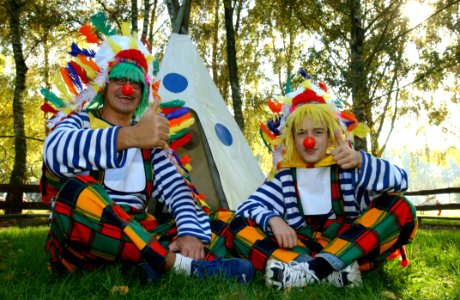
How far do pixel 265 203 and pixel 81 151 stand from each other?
1.00 metres

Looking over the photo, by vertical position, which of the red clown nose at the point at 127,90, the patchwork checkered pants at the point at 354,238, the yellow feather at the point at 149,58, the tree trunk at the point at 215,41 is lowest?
the patchwork checkered pants at the point at 354,238

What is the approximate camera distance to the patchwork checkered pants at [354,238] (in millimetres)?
1873

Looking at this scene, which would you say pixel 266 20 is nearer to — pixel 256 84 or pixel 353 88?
pixel 256 84

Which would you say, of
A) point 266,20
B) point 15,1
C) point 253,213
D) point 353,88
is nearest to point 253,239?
point 253,213

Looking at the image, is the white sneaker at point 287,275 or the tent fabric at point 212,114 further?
the tent fabric at point 212,114

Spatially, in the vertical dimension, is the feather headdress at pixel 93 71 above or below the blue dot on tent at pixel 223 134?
above

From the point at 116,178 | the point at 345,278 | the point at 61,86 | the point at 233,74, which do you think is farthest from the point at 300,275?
the point at 233,74

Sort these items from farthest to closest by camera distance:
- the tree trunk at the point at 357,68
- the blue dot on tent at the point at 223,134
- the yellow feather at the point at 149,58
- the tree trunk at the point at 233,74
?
the tree trunk at the point at 233,74 → the tree trunk at the point at 357,68 → the blue dot on tent at the point at 223,134 → the yellow feather at the point at 149,58

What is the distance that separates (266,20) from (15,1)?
23.6ft

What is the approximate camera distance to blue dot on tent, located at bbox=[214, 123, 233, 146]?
4246 mm

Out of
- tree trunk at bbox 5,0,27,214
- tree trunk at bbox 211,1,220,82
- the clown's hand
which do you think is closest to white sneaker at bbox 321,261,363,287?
the clown's hand

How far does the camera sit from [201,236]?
2.12 meters

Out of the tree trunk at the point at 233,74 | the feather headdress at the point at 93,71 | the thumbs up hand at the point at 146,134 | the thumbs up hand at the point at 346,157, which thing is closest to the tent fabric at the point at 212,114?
the feather headdress at the point at 93,71

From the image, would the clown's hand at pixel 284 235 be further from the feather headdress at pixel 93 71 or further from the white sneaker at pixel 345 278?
the feather headdress at pixel 93 71
